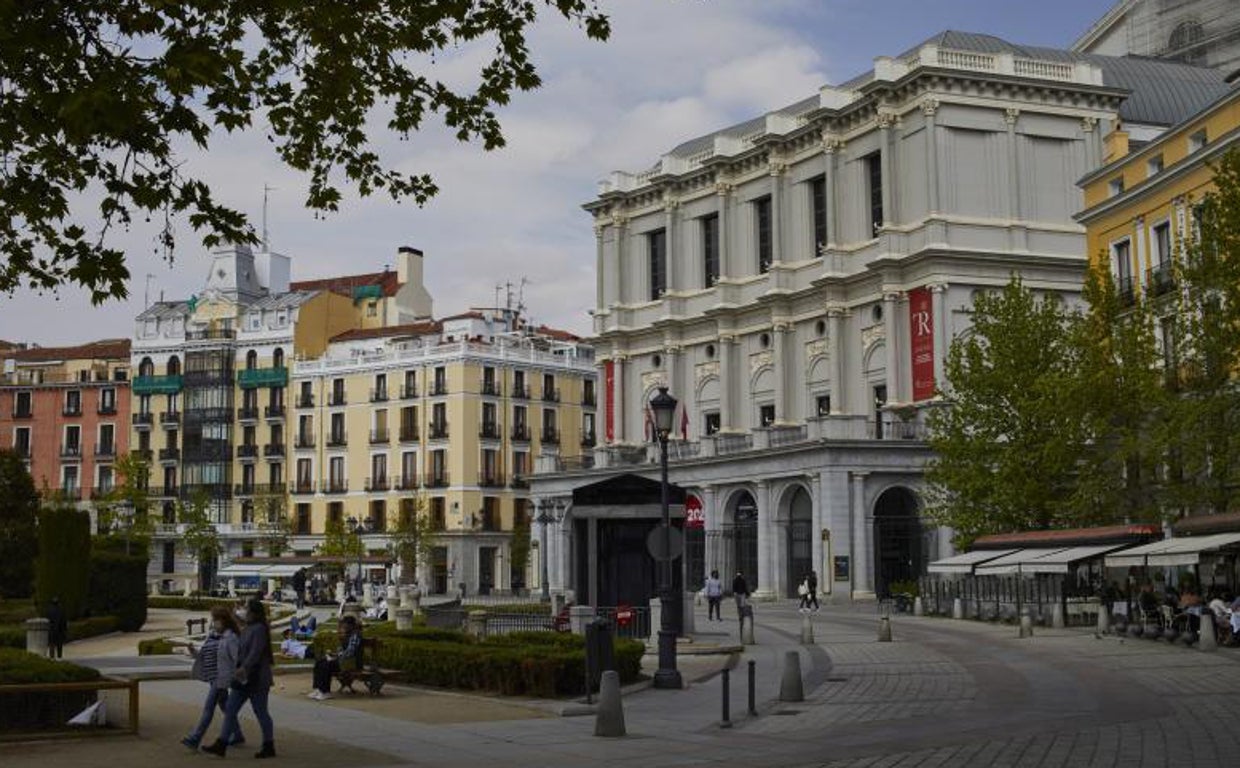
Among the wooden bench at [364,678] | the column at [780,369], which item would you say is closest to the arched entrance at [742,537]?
the column at [780,369]

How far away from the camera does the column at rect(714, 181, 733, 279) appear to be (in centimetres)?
8519

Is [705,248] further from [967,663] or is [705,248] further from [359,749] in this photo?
[359,749]

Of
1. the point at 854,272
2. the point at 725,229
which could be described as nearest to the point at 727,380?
the point at 725,229

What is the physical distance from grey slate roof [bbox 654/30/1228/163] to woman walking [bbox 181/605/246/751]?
Result: 207 ft

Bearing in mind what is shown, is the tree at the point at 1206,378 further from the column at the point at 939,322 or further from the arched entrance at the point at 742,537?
the arched entrance at the point at 742,537

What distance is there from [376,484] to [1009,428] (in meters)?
63.1

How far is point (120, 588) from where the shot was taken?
48.9 metres

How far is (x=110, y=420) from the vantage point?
115188 millimetres

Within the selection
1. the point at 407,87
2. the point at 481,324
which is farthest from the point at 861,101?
the point at 407,87

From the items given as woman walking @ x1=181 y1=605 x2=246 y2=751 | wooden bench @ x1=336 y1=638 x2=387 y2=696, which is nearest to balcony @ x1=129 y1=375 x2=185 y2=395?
wooden bench @ x1=336 y1=638 x2=387 y2=696

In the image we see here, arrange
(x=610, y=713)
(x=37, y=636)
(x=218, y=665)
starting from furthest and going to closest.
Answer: (x=37, y=636)
(x=610, y=713)
(x=218, y=665)

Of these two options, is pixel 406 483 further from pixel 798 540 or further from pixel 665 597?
pixel 665 597

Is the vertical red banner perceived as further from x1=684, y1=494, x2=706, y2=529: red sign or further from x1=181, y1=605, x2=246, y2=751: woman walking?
x1=181, y1=605, x2=246, y2=751: woman walking

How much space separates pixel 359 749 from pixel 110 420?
103m
